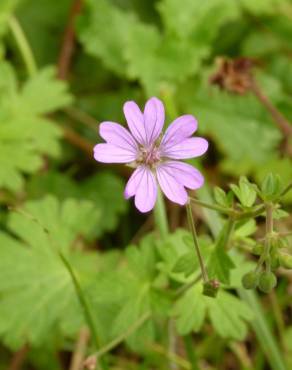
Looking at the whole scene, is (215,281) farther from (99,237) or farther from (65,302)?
(99,237)

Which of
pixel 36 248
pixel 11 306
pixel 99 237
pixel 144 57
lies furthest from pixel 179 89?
pixel 11 306

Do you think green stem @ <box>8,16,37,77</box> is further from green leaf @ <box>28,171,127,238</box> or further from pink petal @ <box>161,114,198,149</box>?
pink petal @ <box>161,114,198,149</box>

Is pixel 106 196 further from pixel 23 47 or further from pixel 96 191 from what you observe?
pixel 23 47

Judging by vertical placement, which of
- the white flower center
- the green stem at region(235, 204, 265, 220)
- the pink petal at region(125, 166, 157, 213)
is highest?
the white flower center

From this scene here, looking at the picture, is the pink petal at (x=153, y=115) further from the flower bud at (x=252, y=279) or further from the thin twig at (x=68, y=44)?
the thin twig at (x=68, y=44)

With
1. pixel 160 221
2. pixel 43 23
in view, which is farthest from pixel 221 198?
pixel 43 23

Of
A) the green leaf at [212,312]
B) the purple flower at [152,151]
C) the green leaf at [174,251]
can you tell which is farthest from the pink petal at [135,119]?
the green leaf at [212,312]

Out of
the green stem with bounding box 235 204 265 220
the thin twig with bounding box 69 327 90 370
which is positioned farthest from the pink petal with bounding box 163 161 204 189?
the thin twig with bounding box 69 327 90 370
